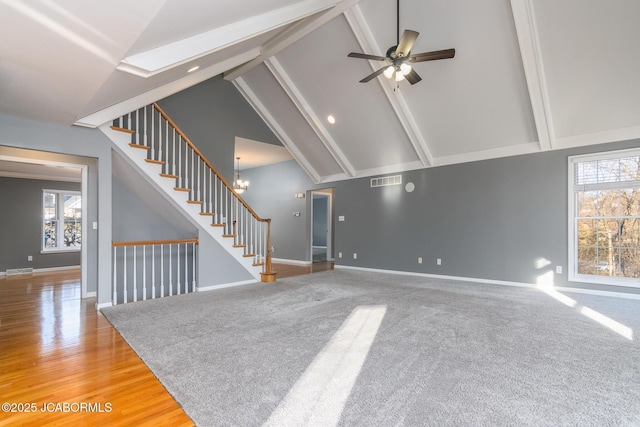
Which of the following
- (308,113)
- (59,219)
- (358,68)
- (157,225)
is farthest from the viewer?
(59,219)

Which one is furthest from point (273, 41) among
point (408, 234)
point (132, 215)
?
point (408, 234)

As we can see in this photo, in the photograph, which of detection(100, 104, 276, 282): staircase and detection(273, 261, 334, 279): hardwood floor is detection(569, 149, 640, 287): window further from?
detection(100, 104, 276, 282): staircase

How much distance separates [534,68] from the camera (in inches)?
165

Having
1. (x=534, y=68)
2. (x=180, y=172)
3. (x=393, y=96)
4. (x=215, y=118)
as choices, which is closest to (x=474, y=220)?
(x=534, y=68)

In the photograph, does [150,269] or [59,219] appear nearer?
Answer: [150,269]

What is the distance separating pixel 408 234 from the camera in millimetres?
6781

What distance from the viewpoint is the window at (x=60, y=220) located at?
7.50 m

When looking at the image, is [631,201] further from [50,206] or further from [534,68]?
[50,206]

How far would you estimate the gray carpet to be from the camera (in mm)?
1817

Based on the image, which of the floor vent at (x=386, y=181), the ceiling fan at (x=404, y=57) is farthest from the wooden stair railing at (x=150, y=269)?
the floor vent at (x=386, y=181)

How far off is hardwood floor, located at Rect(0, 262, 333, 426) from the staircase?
199 cm

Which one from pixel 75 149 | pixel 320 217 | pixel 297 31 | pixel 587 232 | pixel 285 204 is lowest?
pixel 587 232

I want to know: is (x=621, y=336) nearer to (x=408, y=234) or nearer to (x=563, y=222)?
(x=563, y=222)

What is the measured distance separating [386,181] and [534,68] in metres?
3.54
